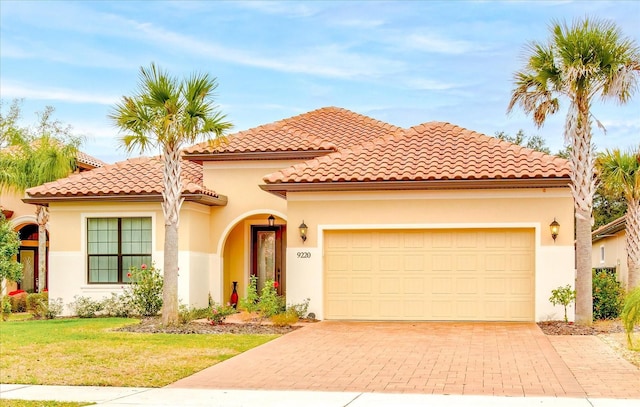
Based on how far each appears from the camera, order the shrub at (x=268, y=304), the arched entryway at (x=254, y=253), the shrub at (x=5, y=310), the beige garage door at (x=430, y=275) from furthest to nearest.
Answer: the arched entryway at (x=254, y=253)
the shrub at (x=5, y=310)
the shrub at (x=268, y=304)
the beige garage door at (x=430, y=275)

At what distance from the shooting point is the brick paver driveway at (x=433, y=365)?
467 inches

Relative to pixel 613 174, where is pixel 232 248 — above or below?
below

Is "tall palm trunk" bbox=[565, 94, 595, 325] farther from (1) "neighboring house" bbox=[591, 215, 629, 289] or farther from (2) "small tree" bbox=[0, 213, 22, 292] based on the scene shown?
(2) "small tree" bbox=[0, 213, 22, 292]

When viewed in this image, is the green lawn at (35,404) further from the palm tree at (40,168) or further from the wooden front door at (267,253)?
the palm tree at (40,168)

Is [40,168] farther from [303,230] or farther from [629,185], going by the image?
[629,185]

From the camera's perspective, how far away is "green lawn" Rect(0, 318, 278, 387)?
1288 cm

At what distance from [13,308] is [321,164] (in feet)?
44.9

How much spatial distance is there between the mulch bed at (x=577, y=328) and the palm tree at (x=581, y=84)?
1.28 ft

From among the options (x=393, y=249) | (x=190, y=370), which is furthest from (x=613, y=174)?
(x=190, y=370)

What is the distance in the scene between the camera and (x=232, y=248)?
2602cm

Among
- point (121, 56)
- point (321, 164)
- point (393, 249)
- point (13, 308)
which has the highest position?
point (121, 56)

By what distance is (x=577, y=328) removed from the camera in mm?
18594

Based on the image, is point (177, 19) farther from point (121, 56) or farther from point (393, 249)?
point (393, 249)

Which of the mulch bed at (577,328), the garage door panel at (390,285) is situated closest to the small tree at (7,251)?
the garage door panel at (390,285)
